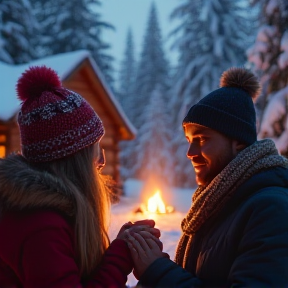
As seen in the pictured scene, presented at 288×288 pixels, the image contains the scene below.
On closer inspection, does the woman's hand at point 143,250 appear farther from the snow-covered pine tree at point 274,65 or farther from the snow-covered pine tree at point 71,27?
the snow-covered pine tree at point 71,27

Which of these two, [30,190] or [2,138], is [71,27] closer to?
[2,138]

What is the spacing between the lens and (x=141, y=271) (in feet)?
7.11

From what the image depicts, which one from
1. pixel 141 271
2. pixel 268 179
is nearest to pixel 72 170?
pixel 141 271

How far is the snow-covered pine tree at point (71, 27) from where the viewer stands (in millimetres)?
27562

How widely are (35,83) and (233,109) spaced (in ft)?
3.68

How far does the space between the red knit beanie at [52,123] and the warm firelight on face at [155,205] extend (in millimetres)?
8381

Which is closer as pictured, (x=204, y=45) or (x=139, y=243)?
(x=139, y=243)

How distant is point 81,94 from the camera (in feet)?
46.0

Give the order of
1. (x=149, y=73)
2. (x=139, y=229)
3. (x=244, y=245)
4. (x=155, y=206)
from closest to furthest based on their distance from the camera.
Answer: (x=244, y=245)
(x=139, y=229)
(x=155, y=206)
(x=149, y=73)

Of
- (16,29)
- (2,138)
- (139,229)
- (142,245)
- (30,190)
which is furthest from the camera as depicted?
(16,29)

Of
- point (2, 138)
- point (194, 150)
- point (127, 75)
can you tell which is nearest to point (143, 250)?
point (194, 150)

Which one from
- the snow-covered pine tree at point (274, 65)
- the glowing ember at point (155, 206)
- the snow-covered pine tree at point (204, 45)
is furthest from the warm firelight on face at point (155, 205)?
the snow-covered pine tree at point (204, 45)

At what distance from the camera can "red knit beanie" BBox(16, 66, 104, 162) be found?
222 centimetres

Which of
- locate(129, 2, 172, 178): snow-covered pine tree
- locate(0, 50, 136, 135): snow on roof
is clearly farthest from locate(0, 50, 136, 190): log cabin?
locate(129, 2, 172, 178): snow-covered pine tree
